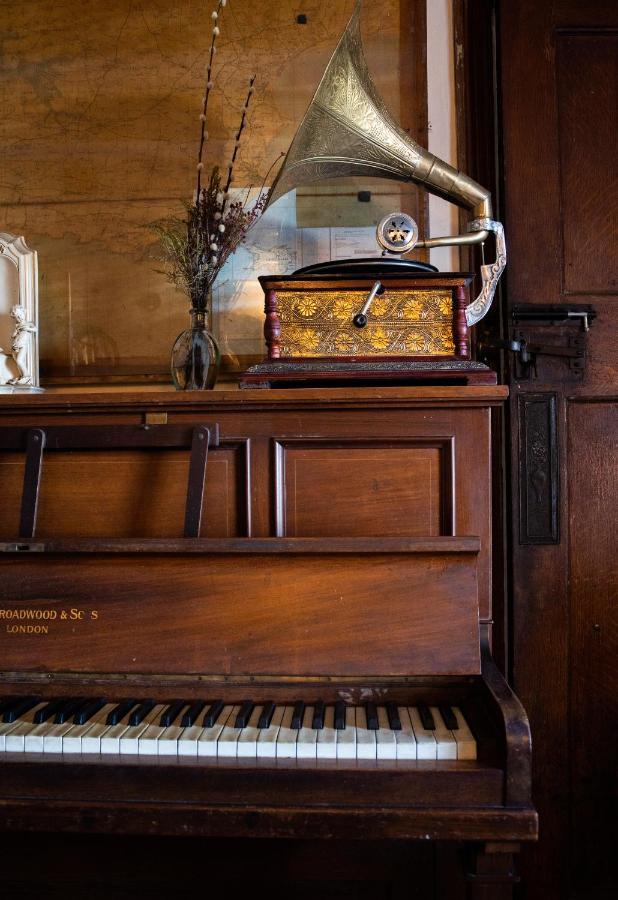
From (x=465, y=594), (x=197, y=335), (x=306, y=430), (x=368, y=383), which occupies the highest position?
(x=197, y=335)

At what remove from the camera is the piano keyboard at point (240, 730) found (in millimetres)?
1447

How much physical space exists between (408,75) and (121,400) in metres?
1.53

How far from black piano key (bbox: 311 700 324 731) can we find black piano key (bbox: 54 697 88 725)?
1.74 feet

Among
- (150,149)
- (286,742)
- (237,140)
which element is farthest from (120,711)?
(150,149)

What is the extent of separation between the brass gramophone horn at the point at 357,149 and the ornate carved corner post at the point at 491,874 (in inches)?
59.1

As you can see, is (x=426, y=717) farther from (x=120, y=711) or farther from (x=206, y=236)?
(x=206, y=236)

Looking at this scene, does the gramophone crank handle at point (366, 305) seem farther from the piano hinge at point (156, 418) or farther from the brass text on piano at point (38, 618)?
the brass text on piano at point (38, 618)

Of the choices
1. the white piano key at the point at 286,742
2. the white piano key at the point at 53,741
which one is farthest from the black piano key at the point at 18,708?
the white piano key at the point at 286,742

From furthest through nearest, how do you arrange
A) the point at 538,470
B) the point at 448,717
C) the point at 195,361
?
the point at 538,470 → the point at 195,361 → the point at 448,717

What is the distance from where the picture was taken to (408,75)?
2416mm

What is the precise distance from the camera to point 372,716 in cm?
154

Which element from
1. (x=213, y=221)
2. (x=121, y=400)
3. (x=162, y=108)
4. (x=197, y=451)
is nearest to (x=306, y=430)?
(x=197, y=451)

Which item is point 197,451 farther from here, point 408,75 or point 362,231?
point 408,75

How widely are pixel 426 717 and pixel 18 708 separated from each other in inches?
36.1
